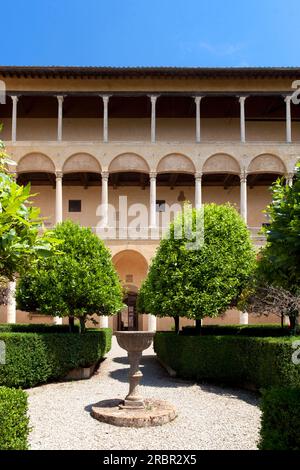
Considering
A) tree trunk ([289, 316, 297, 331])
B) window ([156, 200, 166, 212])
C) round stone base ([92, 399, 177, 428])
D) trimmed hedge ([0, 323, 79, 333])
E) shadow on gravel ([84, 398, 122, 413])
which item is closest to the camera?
round stone base ([92, 399, 177, 428])

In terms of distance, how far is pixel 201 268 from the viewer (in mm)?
12930

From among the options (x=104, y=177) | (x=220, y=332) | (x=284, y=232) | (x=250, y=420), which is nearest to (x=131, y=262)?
(x=104, y=177)

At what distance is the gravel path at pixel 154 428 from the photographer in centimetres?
711

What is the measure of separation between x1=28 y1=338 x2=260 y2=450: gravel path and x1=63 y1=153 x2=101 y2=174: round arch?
13.2 m

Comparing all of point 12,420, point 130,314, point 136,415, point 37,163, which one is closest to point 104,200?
point 37,163

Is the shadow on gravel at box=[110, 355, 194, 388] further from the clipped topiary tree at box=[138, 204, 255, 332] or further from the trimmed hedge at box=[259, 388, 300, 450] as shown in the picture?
the trimmed hedge at box=[259, 388, 300, 450]

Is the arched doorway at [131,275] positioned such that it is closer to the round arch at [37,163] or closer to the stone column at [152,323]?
the stone column at [152,323]

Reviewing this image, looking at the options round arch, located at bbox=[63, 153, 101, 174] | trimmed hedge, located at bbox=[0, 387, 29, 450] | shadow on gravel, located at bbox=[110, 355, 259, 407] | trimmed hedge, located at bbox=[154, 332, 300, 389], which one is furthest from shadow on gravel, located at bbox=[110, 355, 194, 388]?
round arch, located at bbox=[63, 153, 101, 174]

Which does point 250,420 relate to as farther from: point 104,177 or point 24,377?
point 104,177

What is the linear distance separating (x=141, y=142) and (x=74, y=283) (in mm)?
13066

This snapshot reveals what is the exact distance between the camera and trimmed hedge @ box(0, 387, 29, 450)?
4992 millimetres

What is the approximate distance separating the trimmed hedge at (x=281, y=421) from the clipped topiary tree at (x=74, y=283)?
8368 millimetres

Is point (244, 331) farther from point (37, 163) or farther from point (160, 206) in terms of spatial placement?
point (37, 163)

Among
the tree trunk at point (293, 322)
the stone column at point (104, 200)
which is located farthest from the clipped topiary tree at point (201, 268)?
the stone column at point (104, 200)
